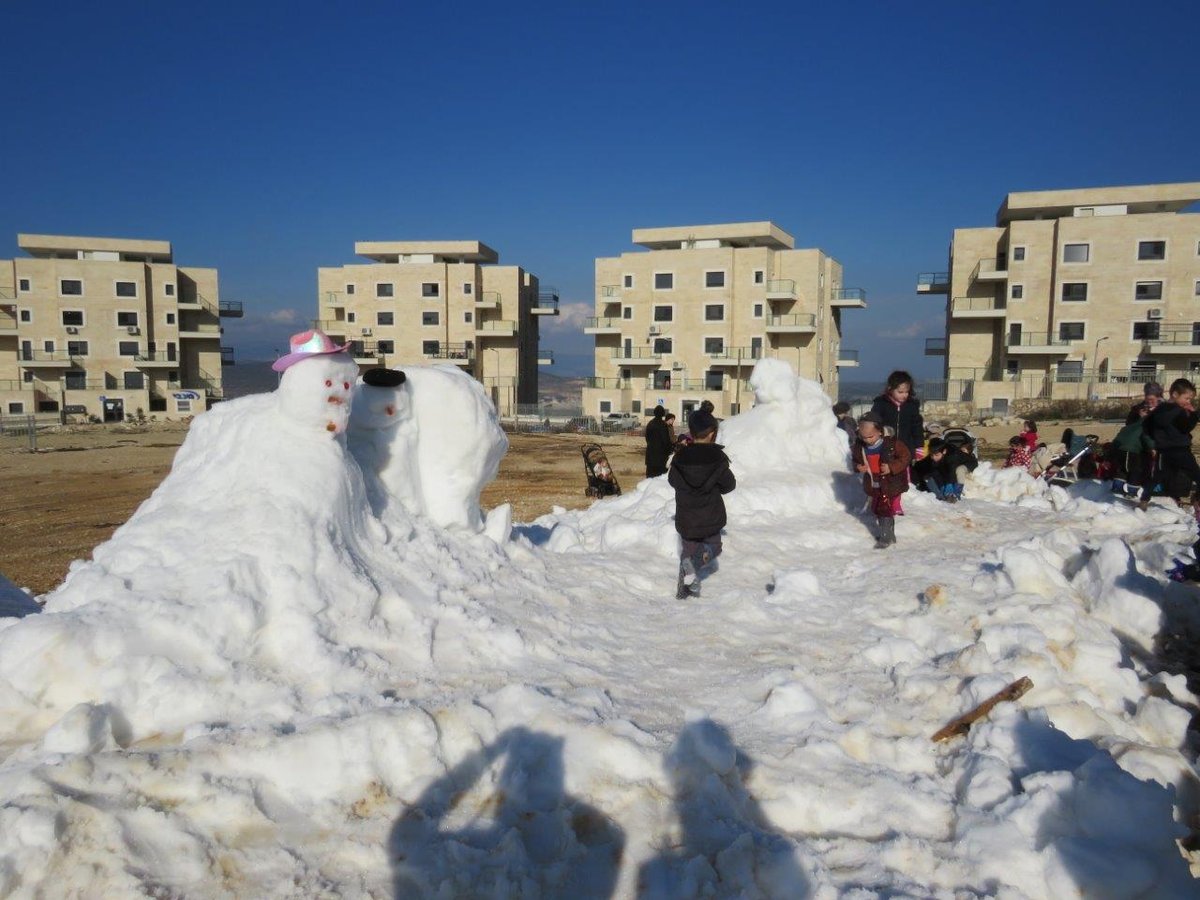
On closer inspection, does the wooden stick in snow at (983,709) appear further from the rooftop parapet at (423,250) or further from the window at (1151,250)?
the rooftop parapet at (423,250)

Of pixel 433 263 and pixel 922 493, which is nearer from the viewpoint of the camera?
pixel 922 493

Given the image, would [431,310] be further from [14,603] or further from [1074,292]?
[14,603]

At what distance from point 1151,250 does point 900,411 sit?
47376 mm

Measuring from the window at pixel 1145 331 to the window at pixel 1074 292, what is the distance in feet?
10.9

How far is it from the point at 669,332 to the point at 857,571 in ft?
160

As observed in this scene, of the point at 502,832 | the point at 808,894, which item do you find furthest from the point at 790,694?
the point at 502,832

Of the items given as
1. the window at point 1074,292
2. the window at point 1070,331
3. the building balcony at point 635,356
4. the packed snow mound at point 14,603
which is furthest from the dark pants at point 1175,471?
the building balcony at point 635,356

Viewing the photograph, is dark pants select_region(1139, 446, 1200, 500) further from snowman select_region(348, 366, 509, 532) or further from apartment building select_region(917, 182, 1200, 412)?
apartment building select_region(917, 182, 1200, 412)

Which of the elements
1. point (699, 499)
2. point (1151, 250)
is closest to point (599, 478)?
point (699, 499)

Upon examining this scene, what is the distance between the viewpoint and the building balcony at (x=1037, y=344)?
45938mm

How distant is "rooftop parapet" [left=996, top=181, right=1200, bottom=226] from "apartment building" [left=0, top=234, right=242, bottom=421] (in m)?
56.8

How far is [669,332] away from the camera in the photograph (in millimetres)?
54812

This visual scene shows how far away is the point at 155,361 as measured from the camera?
56969mm

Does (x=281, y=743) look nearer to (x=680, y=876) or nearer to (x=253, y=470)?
(x=680, y=876)
